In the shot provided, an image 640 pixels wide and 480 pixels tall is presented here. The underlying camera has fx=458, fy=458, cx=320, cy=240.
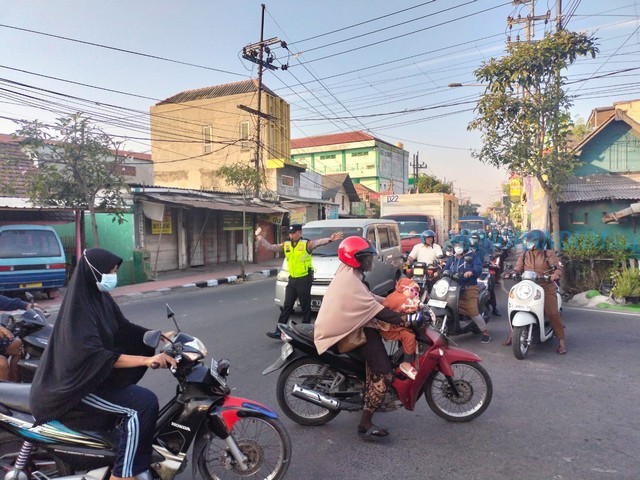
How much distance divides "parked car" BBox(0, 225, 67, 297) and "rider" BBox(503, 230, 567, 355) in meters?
10.3

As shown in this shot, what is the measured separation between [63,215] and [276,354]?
10.3 metres

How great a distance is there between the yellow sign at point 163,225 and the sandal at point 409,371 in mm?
13881

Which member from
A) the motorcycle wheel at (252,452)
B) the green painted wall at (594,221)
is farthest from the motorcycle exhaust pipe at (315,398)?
the green painted wall at (594,221)

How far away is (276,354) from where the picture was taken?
6258mm

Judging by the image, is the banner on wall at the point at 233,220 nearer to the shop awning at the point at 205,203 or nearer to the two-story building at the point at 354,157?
the shop awning at the point at 205,203

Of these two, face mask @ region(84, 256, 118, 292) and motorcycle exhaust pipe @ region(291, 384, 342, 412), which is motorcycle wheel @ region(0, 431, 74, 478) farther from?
motorcycle exhaust pipe @ region(291, 384, 342, 412)

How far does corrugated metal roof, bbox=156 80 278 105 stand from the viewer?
1133 inches

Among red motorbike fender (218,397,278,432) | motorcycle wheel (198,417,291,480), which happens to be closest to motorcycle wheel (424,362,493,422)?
motorcycle wheel (198,417,291,480)

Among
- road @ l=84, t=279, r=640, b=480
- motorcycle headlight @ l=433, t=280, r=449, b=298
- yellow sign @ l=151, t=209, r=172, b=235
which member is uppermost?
yellow sign @ l=151, t=209, r=172, b=235

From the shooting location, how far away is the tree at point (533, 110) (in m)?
10.4

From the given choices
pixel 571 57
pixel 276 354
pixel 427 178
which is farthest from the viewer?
pixel 427 178

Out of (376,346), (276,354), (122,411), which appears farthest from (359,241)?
(276,354)

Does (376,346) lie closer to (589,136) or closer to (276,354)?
(276,354)

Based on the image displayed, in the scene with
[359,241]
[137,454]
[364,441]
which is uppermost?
[359,241]
